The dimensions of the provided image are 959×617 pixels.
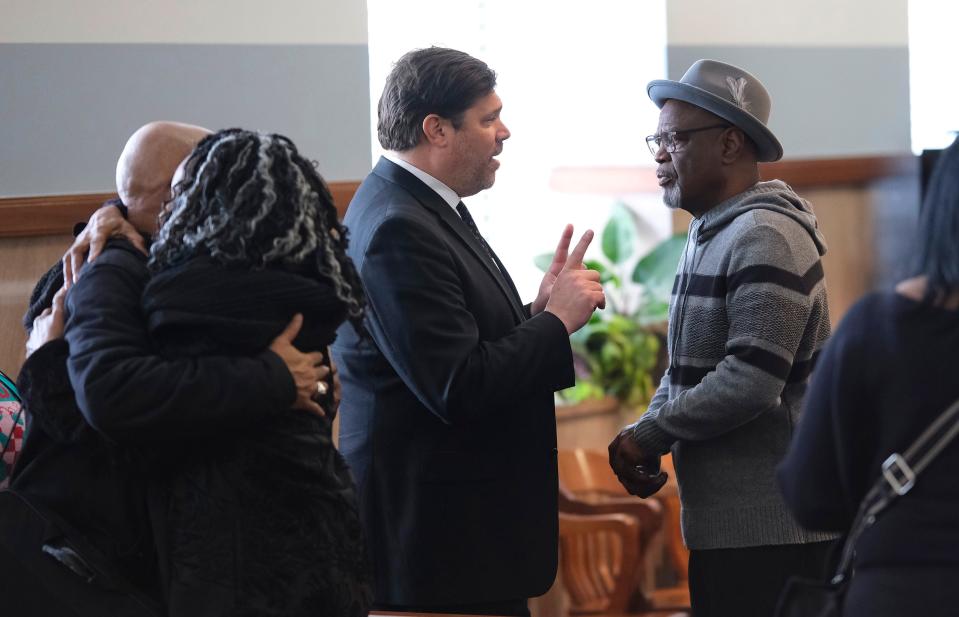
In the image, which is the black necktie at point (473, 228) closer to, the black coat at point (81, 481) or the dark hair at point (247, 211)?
the dark hair at point (247, 211)

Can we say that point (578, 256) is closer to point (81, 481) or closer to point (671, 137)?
point (671, 137)

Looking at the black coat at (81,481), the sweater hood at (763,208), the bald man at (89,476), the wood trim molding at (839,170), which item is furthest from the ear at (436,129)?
the wood trim molding at (839,170)

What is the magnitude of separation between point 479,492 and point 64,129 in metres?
Result: 1.80

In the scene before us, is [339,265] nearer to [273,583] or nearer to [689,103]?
[273,583]

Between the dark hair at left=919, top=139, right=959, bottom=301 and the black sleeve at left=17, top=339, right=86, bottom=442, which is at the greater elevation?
the dark hair at left=919, top=139, right=959, bottom=301

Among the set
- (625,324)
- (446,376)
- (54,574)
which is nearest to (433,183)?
(446,376)

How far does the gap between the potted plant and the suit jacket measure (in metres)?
2.67

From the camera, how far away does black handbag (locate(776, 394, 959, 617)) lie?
1592 mm

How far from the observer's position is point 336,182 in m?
4.12

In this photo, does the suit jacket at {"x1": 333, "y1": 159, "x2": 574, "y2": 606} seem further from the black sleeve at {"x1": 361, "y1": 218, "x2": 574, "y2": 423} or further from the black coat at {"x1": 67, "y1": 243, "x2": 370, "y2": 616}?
the black coat at {"x1": 67, "y1": 243, "x2": 370, "y2": 616}

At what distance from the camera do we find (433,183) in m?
2.74

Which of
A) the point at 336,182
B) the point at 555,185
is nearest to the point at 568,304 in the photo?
the point at 336,182

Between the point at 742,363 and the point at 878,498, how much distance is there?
824 millimetres

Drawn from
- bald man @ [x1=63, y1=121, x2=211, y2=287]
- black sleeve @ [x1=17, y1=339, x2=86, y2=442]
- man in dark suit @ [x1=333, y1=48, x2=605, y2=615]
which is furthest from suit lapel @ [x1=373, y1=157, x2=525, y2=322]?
black sleeve @ [x1=17, y1=339, x2=86, y2=442]
